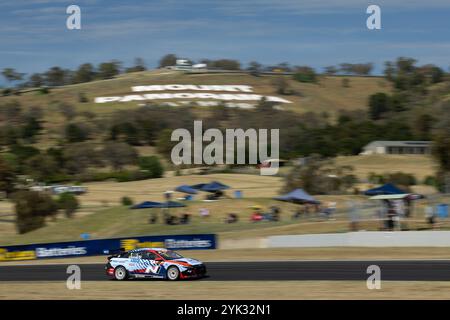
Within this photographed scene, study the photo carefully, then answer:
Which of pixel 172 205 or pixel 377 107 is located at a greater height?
pixel 172 205

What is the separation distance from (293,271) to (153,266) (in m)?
4.98

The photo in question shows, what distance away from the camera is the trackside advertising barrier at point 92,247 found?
34.2 metres

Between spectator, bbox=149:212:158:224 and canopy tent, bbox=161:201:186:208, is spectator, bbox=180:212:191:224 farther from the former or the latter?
canopy tent, bbox=161:201:186:208

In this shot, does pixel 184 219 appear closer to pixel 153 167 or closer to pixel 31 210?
pixel 31 210

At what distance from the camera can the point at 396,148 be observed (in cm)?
10362

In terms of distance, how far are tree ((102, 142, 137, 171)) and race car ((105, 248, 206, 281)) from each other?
247 ft

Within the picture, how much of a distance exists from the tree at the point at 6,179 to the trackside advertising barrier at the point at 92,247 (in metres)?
41.7

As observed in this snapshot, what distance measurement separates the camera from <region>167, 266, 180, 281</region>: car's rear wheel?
2240 cm

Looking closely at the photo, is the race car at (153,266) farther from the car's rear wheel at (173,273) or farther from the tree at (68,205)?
the tree at (68,205)

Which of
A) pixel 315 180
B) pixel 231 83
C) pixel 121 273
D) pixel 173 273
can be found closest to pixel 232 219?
pixel 315 180

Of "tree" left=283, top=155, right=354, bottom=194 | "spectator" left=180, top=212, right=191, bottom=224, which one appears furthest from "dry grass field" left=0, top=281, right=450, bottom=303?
"tree" left=283, top=155, right=354, bottom=194
